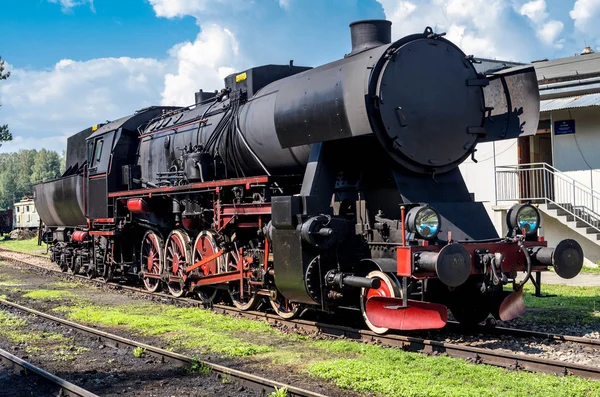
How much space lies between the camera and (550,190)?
17.5 m

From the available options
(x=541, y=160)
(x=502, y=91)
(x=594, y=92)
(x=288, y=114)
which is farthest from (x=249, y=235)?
(x=541, y=160)

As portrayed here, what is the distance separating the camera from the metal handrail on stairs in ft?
54.7

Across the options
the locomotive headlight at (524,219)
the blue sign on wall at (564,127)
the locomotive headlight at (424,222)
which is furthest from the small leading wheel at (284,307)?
the blue sign on wall at (564,127)

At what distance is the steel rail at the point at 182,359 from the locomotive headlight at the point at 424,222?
2.42 metres

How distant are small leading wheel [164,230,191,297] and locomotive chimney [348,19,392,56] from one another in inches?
205

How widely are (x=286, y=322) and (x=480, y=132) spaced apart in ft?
12.5

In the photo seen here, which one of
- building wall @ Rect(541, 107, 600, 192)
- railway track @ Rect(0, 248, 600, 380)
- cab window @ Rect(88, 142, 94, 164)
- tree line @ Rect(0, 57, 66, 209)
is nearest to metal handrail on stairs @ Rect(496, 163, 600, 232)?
building wall @ Rect(541, 107, 600, 192)

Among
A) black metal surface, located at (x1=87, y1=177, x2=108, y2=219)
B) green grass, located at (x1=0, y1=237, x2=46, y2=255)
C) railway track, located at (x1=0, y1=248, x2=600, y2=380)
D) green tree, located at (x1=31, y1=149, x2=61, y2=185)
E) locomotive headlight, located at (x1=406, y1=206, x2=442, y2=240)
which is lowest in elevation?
railway track, located at (x1=0, y1=248, x2=600, y2=380)

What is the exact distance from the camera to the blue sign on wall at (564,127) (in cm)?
1764

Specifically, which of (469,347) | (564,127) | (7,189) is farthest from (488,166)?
(7,189)

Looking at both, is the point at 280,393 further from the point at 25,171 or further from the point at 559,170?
the point at 25,171

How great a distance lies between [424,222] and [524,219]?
172 centimetres

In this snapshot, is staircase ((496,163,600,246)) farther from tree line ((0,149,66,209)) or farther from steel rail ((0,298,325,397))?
tree line ((0,149,66,209))

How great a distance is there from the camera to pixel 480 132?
8.39 meters
